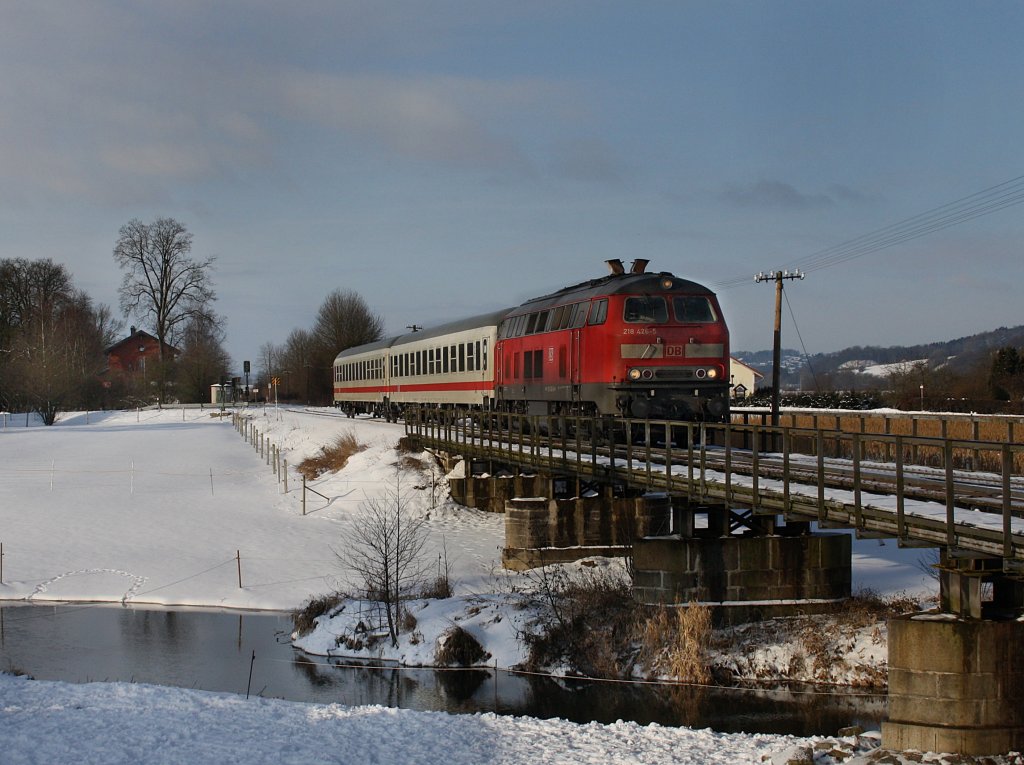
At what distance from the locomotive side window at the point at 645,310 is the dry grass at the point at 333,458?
17752 millimetres

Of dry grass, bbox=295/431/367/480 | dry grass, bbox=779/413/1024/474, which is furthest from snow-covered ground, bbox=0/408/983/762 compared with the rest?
dry grass, bbox=779/413/1024/474

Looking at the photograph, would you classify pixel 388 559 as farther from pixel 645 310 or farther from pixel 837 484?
pixel 837 484

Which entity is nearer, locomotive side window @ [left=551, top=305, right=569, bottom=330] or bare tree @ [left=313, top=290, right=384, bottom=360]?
locomotive side window @ [left=551, top=305, right=569, bottom=330]

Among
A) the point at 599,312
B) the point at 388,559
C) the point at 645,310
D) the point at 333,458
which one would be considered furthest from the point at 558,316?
the point at 333,458

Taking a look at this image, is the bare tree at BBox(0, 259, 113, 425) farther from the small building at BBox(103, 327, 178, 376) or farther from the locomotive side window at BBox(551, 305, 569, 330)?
the locomotive side window at BBox(551, 305, 569, 330)

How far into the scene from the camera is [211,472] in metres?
39.5

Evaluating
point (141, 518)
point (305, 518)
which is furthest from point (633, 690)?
point (141, 518)

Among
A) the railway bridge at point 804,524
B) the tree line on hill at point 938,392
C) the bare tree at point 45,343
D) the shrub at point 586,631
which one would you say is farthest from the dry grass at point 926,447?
the bare tree at point 45,343

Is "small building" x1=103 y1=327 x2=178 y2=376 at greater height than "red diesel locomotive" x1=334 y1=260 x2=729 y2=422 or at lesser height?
greater

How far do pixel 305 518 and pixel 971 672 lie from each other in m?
22.7

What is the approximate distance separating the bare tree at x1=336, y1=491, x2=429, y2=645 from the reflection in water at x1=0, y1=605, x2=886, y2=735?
196cm

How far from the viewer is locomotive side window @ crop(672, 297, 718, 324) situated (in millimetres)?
22000

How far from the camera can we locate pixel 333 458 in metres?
38.6

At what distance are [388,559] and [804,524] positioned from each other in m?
8.71
